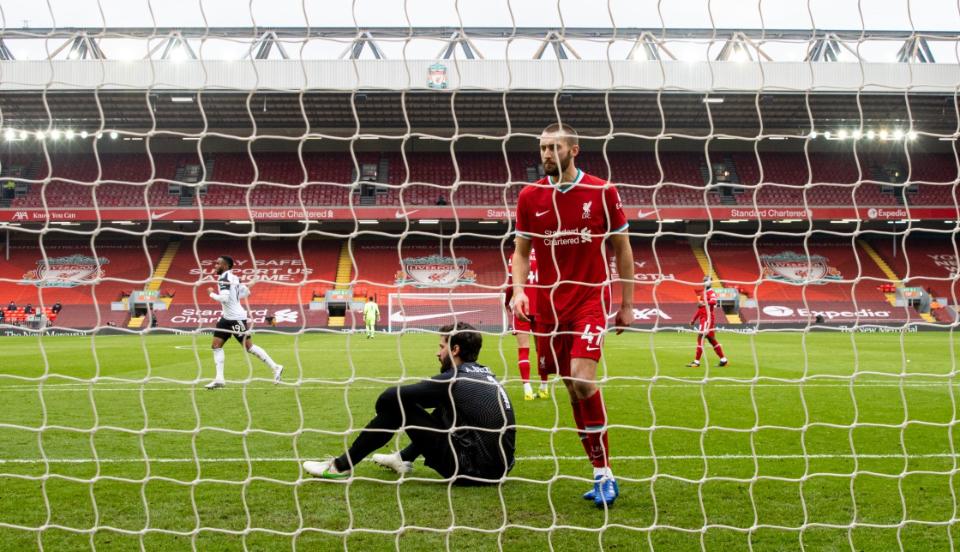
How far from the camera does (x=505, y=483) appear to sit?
166 inches

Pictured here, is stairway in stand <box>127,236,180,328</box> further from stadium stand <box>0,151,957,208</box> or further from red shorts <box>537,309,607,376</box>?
red shorts <box>537,309,607,376</box>

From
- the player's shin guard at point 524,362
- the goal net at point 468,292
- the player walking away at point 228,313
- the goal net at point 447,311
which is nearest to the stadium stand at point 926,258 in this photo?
the goal net at point 468,292

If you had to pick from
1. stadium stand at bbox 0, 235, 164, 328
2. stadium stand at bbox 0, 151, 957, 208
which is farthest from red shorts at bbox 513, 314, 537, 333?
stadium stand at bbox 0, 235, 164, 328

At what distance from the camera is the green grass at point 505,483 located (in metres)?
3.27

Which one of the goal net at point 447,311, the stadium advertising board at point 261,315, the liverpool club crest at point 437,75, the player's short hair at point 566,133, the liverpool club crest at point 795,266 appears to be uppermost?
the liverpool club crest at point 437,75

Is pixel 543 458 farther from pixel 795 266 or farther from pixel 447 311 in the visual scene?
pixel 795 266

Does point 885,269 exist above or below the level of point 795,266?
below

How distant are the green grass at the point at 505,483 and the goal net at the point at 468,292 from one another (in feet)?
0.12

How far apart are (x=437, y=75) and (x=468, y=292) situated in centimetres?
1223

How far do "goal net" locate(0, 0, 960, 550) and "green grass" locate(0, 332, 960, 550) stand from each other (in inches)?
1.4

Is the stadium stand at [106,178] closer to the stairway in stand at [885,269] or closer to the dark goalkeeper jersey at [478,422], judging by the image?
the dark goalkeeper jersey at [478,422]

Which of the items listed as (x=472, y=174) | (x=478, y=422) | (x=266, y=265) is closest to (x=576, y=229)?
(x=478, y=422)

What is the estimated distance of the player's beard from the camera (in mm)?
3658

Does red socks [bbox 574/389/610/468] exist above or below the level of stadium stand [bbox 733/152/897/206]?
below
